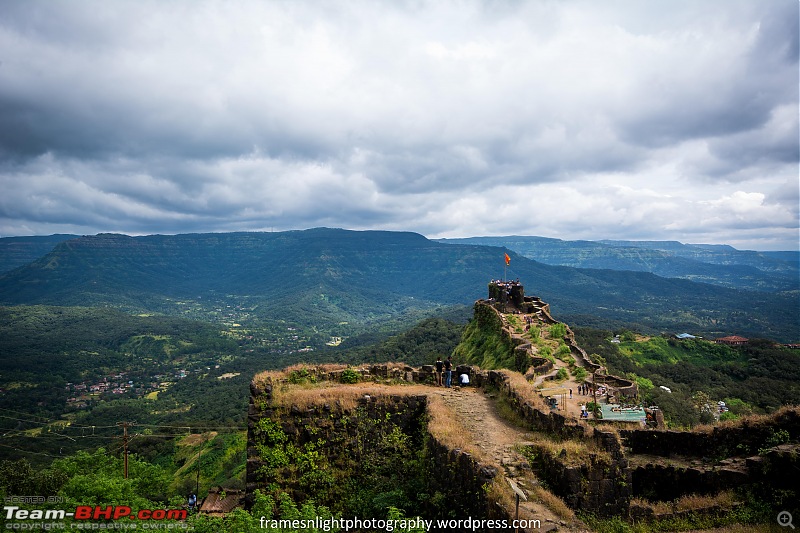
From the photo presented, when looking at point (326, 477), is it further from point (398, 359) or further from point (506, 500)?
point (398, 359)

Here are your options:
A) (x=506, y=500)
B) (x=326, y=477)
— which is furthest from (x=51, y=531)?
(x=506, y=500)

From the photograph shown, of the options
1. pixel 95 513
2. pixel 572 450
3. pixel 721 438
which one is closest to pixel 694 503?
pixel 572 450

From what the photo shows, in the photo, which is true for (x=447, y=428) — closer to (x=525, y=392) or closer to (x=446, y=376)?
(x=525, y=392)

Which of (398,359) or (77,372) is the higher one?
(398,359)

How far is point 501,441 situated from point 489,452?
1.27 meters

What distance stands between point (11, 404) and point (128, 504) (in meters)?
138

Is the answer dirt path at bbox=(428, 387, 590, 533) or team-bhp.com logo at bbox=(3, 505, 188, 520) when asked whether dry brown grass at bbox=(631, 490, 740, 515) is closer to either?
dirt path at bbox=(428, 387, 590, 533)

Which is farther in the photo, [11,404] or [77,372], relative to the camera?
[77,372]

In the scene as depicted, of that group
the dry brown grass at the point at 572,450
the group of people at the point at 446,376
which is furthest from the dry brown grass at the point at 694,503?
Answer: the group of people at the point at 446,376

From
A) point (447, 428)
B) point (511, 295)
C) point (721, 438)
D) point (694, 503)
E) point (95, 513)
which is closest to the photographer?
point (694, 503)

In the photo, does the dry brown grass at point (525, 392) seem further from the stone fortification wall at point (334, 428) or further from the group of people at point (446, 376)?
the stone fortification wall at point (334, 428)

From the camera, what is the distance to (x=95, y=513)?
1323cm

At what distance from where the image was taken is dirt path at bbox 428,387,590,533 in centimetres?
958

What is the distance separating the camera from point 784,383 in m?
58.3
